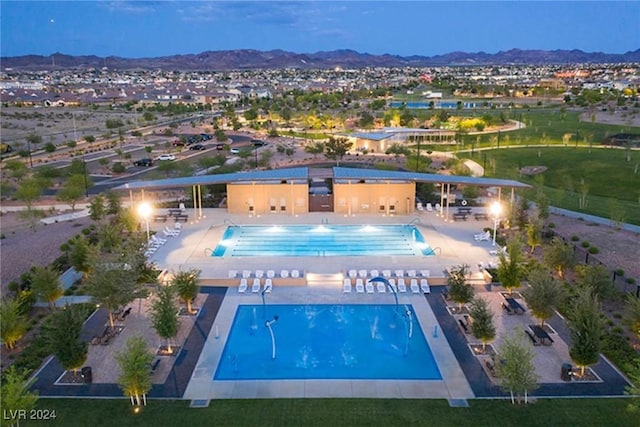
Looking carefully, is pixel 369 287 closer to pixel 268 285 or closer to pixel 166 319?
pixel 268 285

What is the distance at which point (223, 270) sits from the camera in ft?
74.6

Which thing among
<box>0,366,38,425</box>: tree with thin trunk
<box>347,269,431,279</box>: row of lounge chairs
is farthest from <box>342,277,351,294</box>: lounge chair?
<box>0,366,38,425</box>: tree with thin trunk

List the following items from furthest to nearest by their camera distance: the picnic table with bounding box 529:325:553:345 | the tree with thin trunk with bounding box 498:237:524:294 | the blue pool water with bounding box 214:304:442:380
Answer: the tree with thin trunk with bounding box 498:237:524:294, the picnic table with bounding box 529:325:553:345, the blue pool water with bounding box 214:304:442:380

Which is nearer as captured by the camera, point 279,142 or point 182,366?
point 182,366

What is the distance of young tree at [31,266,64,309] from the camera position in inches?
736

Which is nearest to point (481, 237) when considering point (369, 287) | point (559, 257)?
point (559, 257)

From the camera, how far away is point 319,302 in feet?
65.8

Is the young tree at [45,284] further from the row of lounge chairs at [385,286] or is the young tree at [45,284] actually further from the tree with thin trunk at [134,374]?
the row of lounge chairs at [385,286]

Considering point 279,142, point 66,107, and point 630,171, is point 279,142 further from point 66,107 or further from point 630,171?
point 66,107

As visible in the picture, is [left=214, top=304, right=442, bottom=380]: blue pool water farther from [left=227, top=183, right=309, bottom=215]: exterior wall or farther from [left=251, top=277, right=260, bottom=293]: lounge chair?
[left=227, top=183, right=309, bottom=215]: exterior wall

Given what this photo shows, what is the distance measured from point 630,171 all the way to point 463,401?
4026 cm


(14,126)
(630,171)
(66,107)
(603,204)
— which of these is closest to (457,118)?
(630,171)

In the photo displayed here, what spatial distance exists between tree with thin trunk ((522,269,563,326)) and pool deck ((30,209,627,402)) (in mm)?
880

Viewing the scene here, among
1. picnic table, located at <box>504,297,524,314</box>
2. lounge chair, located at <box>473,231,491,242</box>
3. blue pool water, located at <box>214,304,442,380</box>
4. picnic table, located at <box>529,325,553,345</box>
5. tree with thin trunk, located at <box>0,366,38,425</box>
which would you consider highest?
tree with thin trunk, located at <box>0,366,38,425</box>
